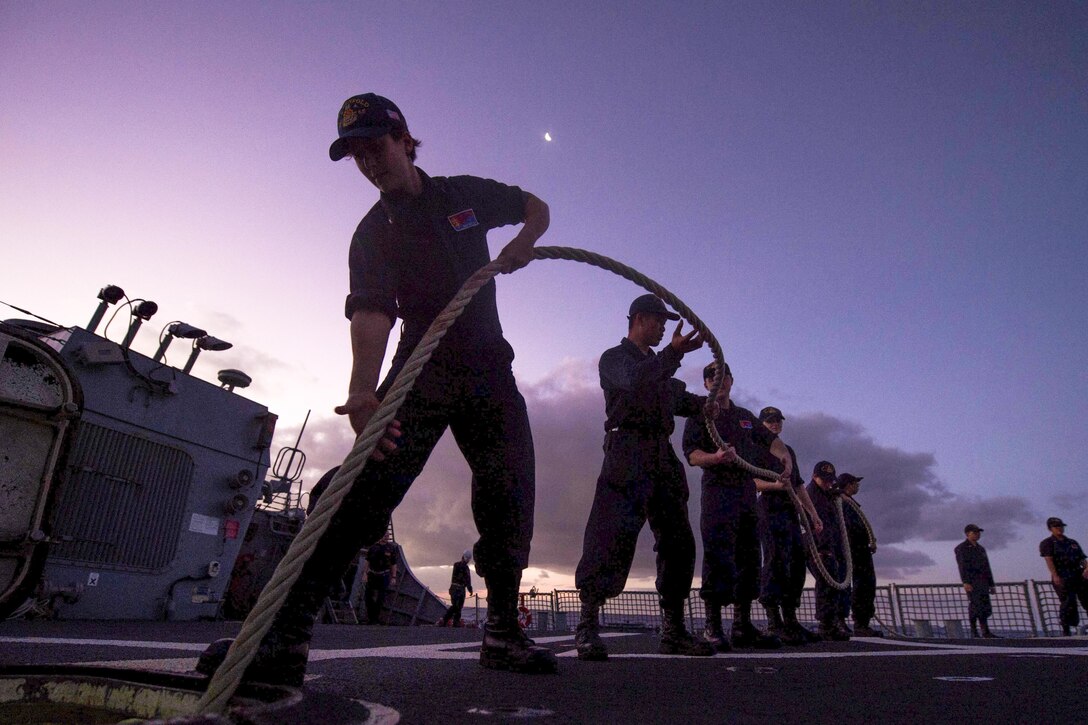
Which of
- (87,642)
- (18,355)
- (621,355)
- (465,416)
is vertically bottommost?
(87,642)

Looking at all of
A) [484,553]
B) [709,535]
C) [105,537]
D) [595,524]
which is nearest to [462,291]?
[484,553]

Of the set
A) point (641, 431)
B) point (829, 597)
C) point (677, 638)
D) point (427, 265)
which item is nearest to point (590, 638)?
point (677, 638)

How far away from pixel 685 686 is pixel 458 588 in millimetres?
15635

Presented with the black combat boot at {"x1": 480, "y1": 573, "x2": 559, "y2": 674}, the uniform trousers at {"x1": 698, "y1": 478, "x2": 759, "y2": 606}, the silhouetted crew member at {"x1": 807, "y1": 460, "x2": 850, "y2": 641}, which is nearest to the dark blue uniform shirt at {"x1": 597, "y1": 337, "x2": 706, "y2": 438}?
the uniform trousers at {"x1": 698, "y1": 478, "x2": 759, "y2": 606}

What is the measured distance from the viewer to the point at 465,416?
256 centimetres

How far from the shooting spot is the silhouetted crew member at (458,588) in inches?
607

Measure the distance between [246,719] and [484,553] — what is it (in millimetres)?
1612

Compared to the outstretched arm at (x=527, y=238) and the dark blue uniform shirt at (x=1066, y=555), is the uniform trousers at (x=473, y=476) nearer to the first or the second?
the outstretched arm at (x=527, y=238)

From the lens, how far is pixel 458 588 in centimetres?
1683

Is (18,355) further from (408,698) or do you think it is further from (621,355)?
(621,355)

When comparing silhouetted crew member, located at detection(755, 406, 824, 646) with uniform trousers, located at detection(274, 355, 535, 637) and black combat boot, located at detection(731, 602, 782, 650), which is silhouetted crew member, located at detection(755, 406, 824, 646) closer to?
black combat boot, located at detection(731, 602, 782, 650)

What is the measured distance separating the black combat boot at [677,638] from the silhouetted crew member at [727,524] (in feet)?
1.36

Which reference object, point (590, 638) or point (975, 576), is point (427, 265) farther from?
point (975, 576)

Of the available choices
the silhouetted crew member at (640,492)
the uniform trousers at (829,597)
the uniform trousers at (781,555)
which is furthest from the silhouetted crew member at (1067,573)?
the silhouetted crew member at (640,492)
